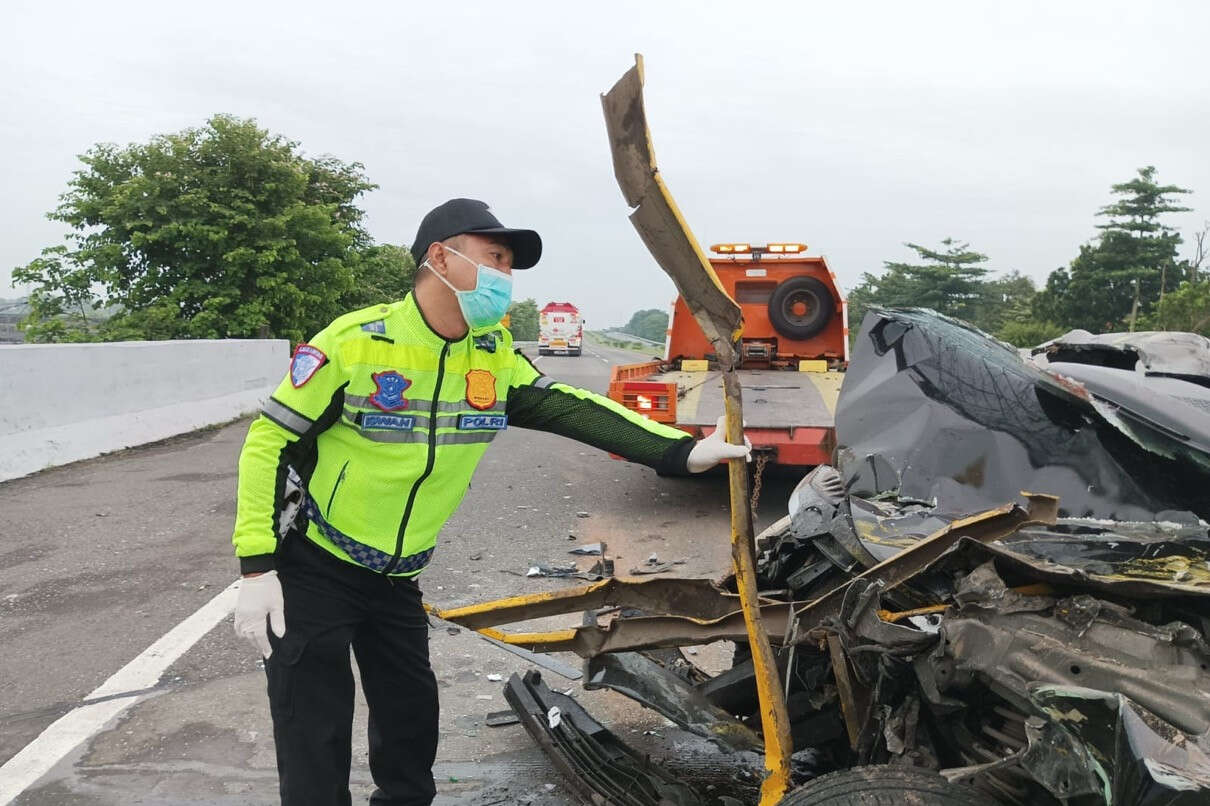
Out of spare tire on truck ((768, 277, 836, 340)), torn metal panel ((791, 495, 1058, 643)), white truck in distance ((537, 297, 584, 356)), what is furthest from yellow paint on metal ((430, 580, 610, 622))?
white truck in distance ((537, 297, 584, 356))

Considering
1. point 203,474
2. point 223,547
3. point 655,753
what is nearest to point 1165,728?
point 655,753

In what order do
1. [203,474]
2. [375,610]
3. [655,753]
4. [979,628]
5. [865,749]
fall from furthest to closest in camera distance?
[203,474], [655,753], [375,610], [865,749], [979,628]

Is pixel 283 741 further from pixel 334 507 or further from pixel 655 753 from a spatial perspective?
pixel 655 753

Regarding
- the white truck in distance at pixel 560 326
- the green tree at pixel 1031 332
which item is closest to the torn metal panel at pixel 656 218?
the green tree at pixel 1031 332

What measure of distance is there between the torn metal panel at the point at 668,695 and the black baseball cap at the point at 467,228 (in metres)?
1.33

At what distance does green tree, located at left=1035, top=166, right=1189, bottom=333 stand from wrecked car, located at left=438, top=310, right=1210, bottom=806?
42946 millimetres

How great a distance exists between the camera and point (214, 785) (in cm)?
328

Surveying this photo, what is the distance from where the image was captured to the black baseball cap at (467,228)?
274 centimetres

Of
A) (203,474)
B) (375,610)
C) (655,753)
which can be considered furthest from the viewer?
(203,474)

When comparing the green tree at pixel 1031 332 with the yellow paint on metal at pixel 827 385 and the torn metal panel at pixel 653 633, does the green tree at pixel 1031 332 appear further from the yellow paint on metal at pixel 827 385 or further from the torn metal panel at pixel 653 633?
the torn metal panel at pixel 653 633

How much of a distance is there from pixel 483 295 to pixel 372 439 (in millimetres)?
539

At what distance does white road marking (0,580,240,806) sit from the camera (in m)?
3.33

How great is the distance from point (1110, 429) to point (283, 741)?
2.55m

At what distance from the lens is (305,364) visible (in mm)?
2488
